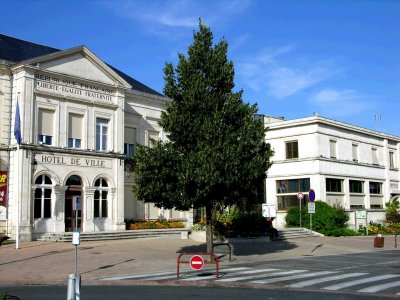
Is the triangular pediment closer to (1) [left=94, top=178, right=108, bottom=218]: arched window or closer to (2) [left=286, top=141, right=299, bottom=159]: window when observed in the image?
(1) [left=94, top=178, right=108, bottom=218]: arched window

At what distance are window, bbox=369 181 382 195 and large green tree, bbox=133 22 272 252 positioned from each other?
30462mm

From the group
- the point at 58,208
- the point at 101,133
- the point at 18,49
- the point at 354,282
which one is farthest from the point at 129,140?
the point at 354,282

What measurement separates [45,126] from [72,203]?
514 centimetres

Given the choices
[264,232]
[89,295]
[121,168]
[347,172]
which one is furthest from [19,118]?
[347,172]

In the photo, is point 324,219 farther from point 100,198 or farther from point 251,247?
point 100,198

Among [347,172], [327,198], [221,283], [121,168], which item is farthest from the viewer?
[347,172]

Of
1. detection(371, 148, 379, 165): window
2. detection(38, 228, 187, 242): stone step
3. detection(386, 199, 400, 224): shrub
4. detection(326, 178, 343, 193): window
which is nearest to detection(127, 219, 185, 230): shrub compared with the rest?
detection(38, 228, 187, 242): stone step

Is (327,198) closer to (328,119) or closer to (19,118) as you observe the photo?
(328,119)

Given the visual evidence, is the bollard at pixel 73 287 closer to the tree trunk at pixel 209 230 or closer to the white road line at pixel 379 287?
the white road line at pixel 379 287

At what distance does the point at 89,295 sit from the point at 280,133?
110 ft

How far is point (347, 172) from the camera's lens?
44.6 m

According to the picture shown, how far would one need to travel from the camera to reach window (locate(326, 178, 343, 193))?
138 feet

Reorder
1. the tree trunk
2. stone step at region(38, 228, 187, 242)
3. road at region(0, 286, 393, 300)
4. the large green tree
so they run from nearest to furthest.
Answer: road at region(0, 286, 393, 300), the large green tree, the tree trunk, stone step at region(38, 228, 187, 242)

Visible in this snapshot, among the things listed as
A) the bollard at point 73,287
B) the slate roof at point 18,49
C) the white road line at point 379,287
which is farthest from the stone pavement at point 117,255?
the slate roof at point 18,49
